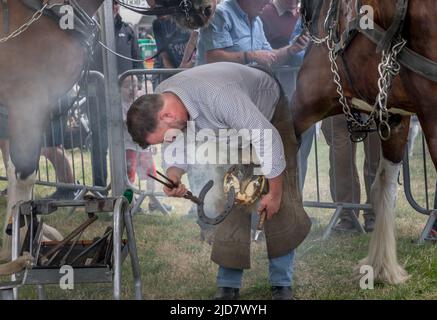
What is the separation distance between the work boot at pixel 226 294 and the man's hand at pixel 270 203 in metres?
0.65

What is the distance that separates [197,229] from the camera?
18.7 feet

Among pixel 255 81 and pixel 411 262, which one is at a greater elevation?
pixel 255 81

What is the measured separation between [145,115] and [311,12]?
113 cm

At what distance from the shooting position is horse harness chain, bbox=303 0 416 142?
2.82m

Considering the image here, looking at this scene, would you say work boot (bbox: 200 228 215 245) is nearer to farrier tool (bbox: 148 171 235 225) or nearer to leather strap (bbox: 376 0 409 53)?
farrier tool (bbox: 148 171 235 225)

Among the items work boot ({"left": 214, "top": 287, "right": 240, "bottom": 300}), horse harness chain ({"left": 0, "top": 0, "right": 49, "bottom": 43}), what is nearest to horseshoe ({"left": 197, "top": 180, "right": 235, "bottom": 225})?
work boot ({"left": 214, "top": 287, "right": 240, "bottom": 300})

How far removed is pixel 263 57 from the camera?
5.15 metres

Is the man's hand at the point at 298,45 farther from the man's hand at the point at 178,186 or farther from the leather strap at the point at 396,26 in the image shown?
the leather strap at the point at 396,26

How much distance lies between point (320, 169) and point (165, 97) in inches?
183

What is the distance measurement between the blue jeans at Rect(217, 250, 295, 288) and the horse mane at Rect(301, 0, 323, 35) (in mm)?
1217

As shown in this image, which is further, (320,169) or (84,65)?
(320,169)
